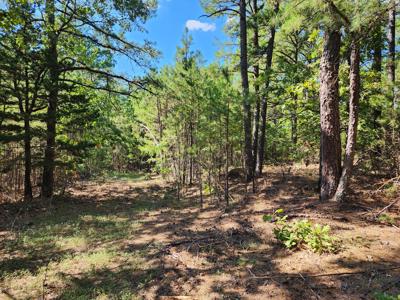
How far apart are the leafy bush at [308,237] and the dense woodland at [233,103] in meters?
0.03

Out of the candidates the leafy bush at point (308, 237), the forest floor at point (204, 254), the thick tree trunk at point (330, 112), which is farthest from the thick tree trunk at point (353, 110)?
the leafy bush at point (308, 237)

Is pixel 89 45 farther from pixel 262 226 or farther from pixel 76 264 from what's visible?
pixel 262 226

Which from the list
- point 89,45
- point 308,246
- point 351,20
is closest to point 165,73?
point 89,45

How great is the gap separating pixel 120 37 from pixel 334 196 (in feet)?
27.0

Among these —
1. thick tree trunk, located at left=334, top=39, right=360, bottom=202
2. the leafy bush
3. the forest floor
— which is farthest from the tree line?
the leafy bush

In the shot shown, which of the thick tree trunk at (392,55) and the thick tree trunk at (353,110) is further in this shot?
the thick tree trunk at (392,55)

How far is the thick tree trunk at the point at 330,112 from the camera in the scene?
5.91 meters

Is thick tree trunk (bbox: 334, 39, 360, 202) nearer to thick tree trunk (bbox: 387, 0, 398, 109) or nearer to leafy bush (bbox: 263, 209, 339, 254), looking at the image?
leafy bush (bbox: 263, 209, 339, 254)

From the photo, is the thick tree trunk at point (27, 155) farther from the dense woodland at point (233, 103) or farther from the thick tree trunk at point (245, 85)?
the thick tree trunk at point (245, 85)

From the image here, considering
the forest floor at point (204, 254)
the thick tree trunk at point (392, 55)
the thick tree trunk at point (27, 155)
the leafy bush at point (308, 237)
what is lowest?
the forest floor at point (204, 254)

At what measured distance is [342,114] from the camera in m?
8.10

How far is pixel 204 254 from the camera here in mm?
4629

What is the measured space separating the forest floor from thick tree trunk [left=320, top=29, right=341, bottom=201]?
710 mm

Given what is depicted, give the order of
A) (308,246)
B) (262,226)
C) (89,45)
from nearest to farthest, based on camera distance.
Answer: (308,246) → (262,226) → (89,45)
